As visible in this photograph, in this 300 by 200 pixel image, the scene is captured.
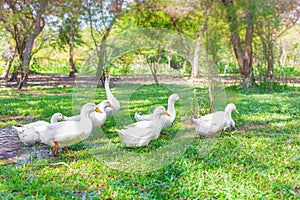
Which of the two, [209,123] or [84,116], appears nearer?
[84,116]

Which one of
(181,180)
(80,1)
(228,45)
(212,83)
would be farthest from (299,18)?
(181,180)

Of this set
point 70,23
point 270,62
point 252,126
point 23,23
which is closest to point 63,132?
point 252,126

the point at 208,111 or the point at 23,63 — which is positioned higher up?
the point at 23,63

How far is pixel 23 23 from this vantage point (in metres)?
12.4

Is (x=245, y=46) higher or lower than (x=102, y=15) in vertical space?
lower

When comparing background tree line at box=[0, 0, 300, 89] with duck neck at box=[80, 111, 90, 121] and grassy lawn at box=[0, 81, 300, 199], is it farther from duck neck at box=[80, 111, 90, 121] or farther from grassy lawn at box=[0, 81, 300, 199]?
duck neck at box=[80, 111, 90, 121]

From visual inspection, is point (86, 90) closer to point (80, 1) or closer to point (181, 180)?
point (181, 180)

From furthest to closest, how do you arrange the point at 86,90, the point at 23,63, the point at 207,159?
the point at 23,63, the point at 86,90, the point at 207,159

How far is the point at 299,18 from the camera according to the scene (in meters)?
16.6

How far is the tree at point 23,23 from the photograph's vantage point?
1107 centimetres

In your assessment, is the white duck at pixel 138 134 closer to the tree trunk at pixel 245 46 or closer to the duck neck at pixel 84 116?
the duck neck at pixel 84 116

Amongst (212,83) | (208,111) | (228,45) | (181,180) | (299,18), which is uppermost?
(299,18)

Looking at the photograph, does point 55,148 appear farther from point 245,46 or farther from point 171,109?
point 245,46

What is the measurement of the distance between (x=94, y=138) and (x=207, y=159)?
1.75 meters
